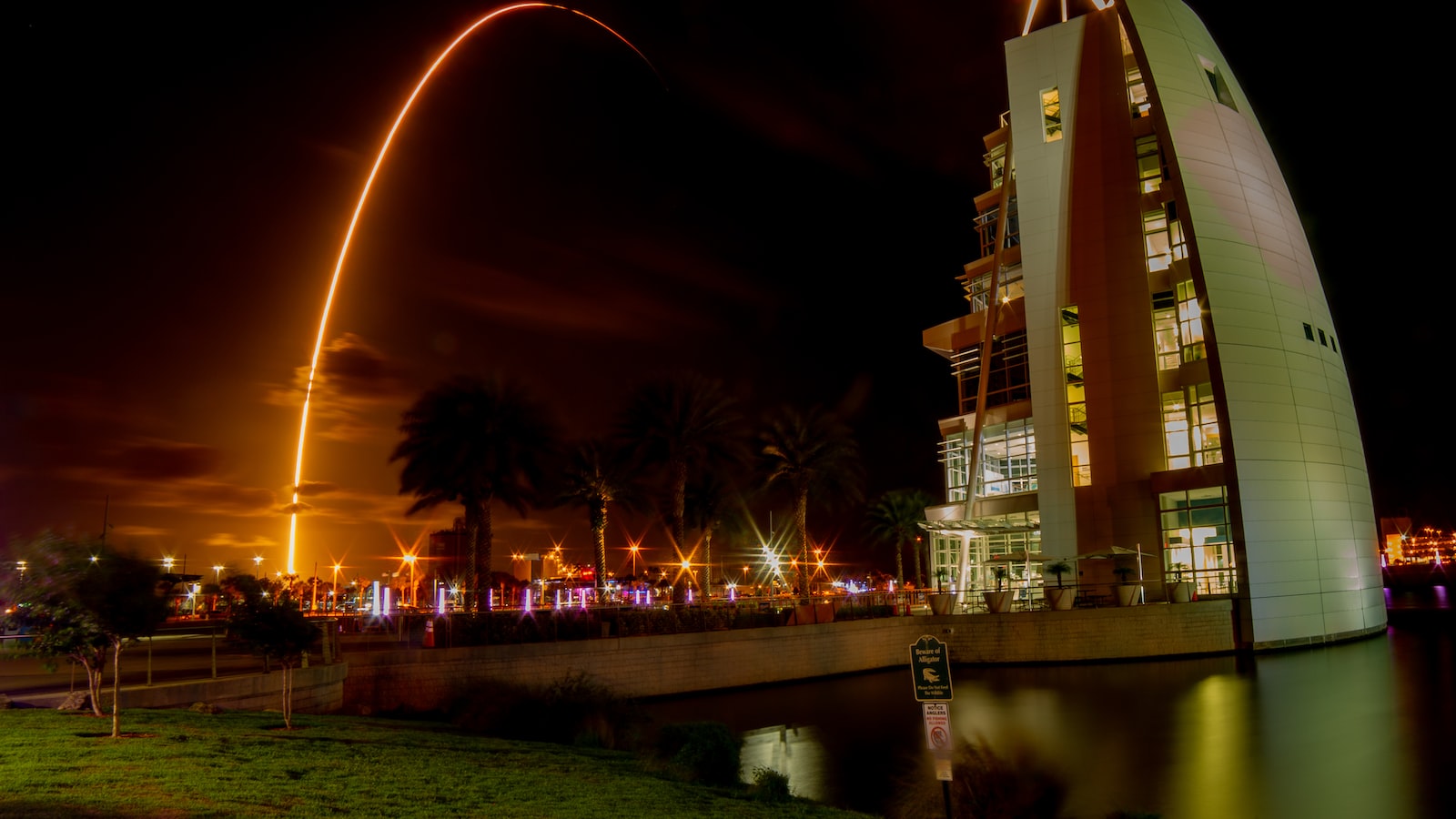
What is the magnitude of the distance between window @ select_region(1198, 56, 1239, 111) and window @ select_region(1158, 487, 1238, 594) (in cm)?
2137

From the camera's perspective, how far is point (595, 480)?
1873 inches

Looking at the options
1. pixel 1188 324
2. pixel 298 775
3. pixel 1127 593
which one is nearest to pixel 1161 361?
pixel 1188 324

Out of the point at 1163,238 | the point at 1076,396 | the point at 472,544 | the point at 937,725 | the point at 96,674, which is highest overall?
the point at 1163,238

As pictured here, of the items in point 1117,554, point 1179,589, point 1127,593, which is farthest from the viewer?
point 1117,554

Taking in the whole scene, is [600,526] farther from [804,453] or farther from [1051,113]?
[1051,113]

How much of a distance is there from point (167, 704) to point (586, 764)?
26.8 feet

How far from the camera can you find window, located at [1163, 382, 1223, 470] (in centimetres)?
4416

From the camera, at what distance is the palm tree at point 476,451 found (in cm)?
3875

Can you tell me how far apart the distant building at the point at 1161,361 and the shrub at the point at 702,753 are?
2742 cm

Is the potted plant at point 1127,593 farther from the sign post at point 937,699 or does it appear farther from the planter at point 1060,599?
the sign post at point 937,699

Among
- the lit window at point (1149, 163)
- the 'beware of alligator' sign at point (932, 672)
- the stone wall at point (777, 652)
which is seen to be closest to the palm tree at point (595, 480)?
the stone wall at point (777, 652)

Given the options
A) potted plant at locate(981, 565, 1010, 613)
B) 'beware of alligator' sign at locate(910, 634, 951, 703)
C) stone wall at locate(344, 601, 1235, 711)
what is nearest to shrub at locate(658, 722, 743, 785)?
'beware of alligator' sign at locate(910, 634, 951, 703)

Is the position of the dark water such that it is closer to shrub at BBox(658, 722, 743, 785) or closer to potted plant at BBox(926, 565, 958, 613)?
shrub at BBox(658, 722, 743, 785)

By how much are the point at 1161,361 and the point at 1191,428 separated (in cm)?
353
